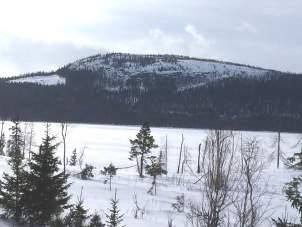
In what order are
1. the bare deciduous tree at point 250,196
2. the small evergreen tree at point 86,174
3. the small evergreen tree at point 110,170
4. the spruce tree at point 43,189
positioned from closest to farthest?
the bare deciduous tree at point 250,196 < the spruce tree at point 43,189 < the small evergreen tree at point 86,174 < the small evergreen tree at point 110,170

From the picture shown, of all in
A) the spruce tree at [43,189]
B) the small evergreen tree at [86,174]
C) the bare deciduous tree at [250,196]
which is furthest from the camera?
the small evergreen tree at [86,174]

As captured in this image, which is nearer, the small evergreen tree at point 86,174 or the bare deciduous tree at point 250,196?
the bare deciduous tree at point 250,196

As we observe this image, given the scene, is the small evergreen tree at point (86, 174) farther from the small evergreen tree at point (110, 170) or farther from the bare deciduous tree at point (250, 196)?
the bare deciduous tree at point (250, 196)

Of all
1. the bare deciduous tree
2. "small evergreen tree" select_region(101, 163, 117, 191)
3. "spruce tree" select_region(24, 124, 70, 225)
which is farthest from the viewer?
"small evergreen tree" select_region(101, 163, 117, 191)

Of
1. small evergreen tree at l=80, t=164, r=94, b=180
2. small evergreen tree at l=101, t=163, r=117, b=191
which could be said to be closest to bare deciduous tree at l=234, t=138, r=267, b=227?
small evergreen tree at l=80, t=164, r=94, b=180

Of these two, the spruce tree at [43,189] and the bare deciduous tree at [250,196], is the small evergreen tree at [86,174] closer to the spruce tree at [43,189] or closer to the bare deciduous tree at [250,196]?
the bare deciduous tree at [250,196]

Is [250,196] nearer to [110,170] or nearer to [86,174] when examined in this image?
[86,174]

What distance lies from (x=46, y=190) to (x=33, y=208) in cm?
76

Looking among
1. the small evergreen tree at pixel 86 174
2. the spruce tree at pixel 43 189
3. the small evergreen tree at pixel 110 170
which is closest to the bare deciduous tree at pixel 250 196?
the spruce tree at pixel 43 189

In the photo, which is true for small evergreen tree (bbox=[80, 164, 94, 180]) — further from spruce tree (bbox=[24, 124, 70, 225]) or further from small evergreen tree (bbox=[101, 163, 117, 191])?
spruce tree (bbox=[24, 124, 70, 225])

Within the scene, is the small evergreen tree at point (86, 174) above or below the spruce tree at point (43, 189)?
below

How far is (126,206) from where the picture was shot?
3234 centimetres

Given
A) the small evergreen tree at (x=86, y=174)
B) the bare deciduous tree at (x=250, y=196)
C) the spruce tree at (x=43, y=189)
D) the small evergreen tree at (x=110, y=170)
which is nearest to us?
the bare deciduous tree at (x=250, y=196)

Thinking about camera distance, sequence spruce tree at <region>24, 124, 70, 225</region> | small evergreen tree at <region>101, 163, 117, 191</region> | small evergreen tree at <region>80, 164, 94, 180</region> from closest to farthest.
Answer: spruce tree at <region>24, 124, 70, 225</region>
small evergreen tree at <region>80, 164, 94, 180</region>
small evergreen tree at <region>101, 163, 117, 191</region>
